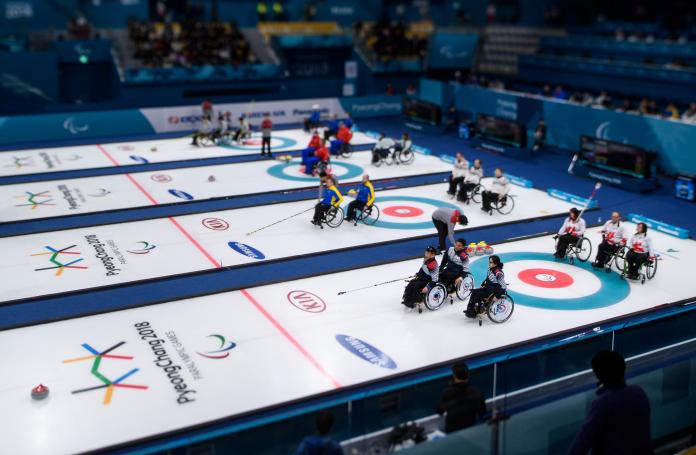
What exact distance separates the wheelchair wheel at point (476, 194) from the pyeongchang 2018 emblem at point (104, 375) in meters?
12.5

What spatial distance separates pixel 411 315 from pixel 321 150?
11.6 m

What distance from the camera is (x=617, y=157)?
2473 cm

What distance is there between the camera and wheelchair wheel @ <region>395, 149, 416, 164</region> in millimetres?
26906

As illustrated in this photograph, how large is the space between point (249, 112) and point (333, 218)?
17.6 metres

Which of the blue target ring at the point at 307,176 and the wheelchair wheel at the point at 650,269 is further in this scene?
the blue target ring at the point at 307,176

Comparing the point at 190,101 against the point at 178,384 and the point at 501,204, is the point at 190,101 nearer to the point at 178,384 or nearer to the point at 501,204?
the point at 501,204

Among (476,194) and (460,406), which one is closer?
(460,406)

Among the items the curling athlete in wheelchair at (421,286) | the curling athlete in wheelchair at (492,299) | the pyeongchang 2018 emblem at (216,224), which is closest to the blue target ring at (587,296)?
the curling athlete in wheelchair at (492,299)

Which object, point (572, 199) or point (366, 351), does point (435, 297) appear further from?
point (572, 199)

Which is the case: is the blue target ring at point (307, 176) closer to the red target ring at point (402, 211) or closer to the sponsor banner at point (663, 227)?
the red target ring at point (402, 211)

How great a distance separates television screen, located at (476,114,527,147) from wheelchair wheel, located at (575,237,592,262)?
12274 mm

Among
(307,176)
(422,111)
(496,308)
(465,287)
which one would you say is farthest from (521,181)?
(496,308)

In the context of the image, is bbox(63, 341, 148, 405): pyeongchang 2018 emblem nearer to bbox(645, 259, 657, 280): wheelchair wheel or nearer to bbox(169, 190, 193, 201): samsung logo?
bbox(169, 190, 193, 201): samsung logo

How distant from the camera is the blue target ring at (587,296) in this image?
1428cm
